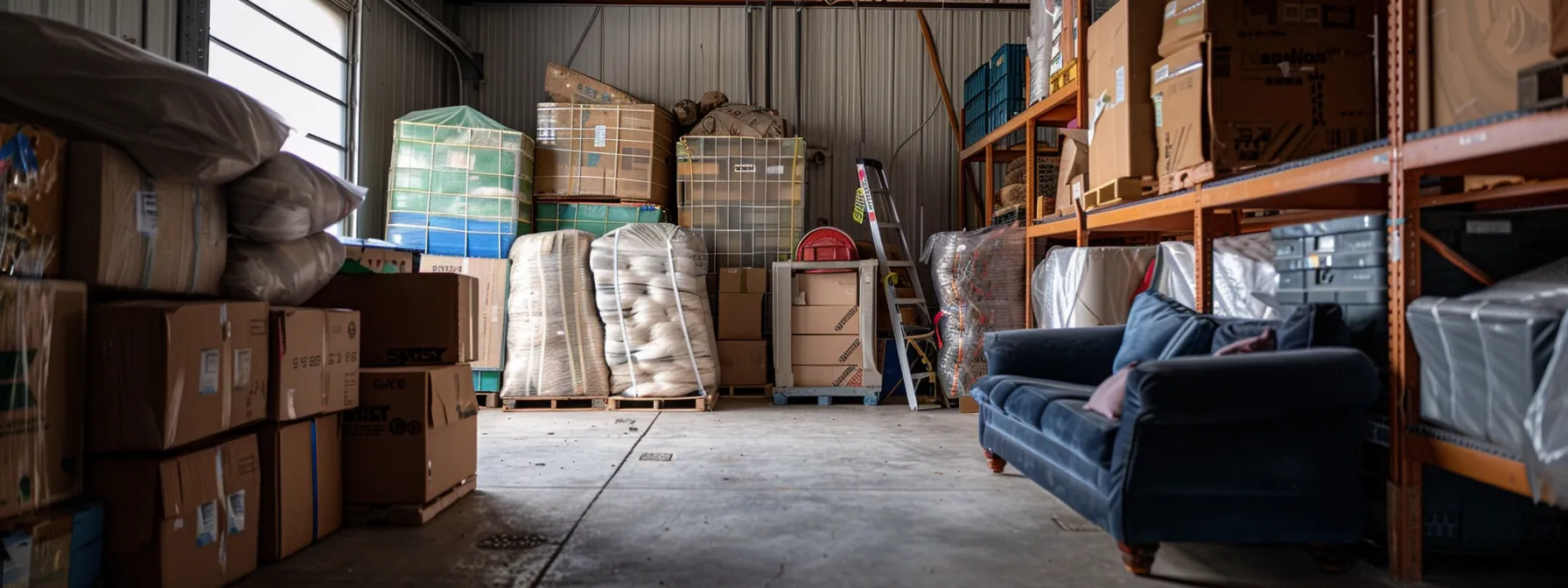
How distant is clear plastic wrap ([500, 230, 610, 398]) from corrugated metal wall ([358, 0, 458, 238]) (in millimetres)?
1496

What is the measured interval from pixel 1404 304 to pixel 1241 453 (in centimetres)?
68

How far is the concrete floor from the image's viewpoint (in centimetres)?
252

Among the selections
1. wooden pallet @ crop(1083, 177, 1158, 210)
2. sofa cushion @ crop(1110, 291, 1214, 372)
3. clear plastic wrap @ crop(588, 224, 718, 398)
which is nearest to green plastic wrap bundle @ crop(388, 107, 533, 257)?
clear plastic wrap @ crop(588, 224, 718, 398)

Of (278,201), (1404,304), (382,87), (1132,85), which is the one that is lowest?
(1404,304)

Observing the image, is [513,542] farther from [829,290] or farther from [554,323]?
[829,290]

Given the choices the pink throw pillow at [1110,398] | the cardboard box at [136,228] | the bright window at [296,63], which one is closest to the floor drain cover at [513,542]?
the cardboard box at [136,228]

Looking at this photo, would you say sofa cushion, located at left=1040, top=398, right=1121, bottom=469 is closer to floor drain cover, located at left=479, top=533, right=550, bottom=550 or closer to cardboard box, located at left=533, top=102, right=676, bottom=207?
floor drain cover, located at left=479, top=533, right=550, bottom=550

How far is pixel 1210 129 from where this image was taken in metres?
3.34

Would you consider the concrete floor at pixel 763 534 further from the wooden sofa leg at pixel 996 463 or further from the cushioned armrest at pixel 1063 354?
the cushioned armrest at pixel 1063 354

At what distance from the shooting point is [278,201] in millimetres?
2691

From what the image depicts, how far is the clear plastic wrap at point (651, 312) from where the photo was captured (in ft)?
19.7

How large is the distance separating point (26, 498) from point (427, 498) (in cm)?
131

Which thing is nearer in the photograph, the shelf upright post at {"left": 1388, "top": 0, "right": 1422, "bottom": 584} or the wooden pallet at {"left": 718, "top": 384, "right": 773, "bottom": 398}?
the shelf upright post at {"left": 1388, "top": 0, "right": 1422, "bottom": 584}

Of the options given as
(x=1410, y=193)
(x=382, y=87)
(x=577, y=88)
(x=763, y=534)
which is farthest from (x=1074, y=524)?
(x=382, y=87)
